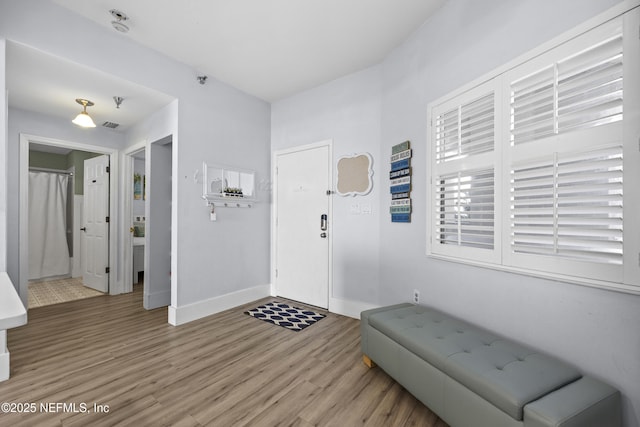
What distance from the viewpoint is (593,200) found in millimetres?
1348

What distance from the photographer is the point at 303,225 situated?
371 cm

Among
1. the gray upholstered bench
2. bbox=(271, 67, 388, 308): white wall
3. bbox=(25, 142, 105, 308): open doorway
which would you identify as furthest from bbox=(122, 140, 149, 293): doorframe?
the gray upholstered bench

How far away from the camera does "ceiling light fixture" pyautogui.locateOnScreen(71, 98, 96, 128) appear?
9.66 feet

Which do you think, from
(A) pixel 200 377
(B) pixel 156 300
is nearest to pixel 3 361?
(A) pixel 200 377

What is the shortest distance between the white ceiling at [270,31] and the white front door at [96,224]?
253cm

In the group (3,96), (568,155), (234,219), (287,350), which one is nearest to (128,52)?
(3,96)

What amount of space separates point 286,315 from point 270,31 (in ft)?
9.82

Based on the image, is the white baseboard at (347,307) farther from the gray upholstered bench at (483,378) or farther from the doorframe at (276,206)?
the gray upholstered bench at (483,378)

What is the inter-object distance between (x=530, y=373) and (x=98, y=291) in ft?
17.7

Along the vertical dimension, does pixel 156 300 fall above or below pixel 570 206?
below

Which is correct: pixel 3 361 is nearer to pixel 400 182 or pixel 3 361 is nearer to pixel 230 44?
pixel 230 44

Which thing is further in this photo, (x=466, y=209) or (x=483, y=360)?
(x=466, y=209)

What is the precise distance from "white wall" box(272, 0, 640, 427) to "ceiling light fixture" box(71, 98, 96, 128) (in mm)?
2248

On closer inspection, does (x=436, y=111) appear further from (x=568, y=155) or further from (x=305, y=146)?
(x=305, y=146)
